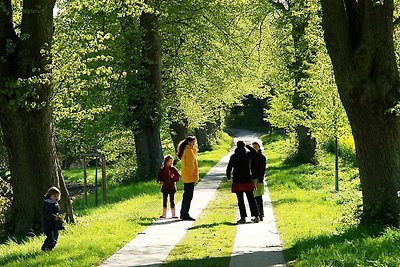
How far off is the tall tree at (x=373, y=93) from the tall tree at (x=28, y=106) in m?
5.81

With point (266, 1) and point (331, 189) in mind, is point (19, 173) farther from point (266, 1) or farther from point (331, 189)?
point (266, 1)

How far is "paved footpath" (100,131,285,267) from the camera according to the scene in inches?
394

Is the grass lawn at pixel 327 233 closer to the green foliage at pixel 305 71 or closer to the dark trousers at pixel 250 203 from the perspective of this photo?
the dark trousers at pixel 250 203

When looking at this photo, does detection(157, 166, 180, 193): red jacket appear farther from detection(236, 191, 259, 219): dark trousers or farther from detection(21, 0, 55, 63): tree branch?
detection(21, 0, 55, 63): tree branch

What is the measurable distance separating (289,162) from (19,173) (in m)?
23.3

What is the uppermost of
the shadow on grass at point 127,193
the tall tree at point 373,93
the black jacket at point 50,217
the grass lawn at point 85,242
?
the tall tree at point 373,93

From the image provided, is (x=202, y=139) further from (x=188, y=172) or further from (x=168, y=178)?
(x=188, y=172)

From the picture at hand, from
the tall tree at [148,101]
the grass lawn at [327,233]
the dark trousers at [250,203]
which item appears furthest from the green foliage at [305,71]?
the tall tree at [148,101]

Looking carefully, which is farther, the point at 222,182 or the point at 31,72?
the point at 222,182

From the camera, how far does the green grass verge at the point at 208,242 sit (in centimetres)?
995

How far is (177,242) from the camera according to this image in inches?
476

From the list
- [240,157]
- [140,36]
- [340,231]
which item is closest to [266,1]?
[140,36]

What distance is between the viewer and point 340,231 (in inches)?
→ 445

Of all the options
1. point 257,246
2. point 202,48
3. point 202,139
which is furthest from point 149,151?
point 202,139
